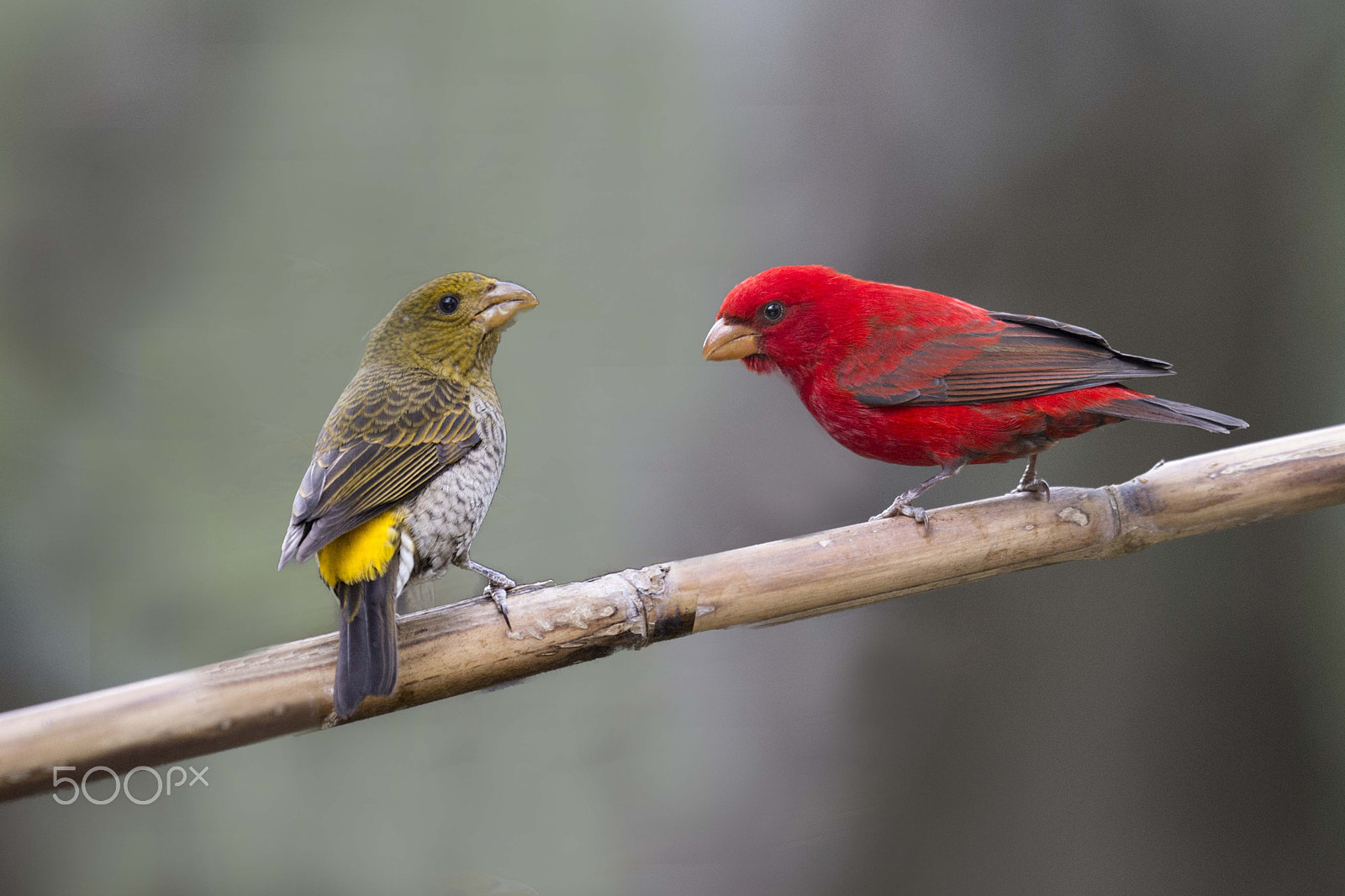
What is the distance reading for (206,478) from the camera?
1682 millimetres

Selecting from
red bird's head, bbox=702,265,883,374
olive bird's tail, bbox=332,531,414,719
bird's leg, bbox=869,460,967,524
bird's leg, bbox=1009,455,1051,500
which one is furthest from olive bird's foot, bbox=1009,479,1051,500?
olive bird's tail, bbox=332,531,414,719

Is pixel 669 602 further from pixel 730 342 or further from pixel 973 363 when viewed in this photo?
pixel 973 363

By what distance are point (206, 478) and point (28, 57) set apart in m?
1.16

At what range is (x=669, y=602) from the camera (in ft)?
4.82

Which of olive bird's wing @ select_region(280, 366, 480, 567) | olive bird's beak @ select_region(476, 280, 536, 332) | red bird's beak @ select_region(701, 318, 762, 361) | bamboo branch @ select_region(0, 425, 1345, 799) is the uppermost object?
olive bird's beak @ select_region(476, 280, 536, 332)

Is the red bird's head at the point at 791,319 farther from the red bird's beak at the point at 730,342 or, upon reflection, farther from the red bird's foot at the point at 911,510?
the red bird's foot at the point at 911,510

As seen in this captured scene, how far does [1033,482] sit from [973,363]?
0.27 m

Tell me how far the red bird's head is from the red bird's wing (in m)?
0.06

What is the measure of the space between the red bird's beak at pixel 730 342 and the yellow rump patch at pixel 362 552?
23.8 inches

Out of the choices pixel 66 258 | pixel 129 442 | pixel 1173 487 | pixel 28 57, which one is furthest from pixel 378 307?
pixel 1173 487

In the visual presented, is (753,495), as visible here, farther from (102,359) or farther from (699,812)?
(102,359)

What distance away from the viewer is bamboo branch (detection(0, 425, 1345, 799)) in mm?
1201

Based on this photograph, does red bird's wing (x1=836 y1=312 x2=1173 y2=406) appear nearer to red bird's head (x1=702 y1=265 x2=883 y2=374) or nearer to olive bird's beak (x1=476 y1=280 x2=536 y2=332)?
red bird's head (x1=702 y1=265 x2=883 y2=374)

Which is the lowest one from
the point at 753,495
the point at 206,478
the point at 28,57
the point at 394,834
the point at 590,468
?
the point at 394,834
